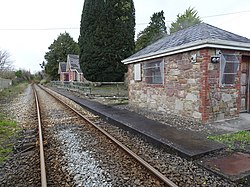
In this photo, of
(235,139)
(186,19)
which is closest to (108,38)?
(235,139)

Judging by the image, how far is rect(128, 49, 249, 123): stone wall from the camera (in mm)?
6148

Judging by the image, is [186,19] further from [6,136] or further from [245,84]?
[6,136]

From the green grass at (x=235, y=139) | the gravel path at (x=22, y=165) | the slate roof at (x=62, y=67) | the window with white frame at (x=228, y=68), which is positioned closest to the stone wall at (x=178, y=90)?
the window with white frame at (x=228, y=68)

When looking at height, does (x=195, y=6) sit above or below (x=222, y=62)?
above

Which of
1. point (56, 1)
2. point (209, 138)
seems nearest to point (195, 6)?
point (56, 1)

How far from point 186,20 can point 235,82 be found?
129 feet

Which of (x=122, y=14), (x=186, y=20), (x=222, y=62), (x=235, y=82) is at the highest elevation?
(x=186, y=20)

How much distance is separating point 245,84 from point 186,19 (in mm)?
39104

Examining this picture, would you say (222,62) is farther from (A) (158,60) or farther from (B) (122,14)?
(B) (122,14)

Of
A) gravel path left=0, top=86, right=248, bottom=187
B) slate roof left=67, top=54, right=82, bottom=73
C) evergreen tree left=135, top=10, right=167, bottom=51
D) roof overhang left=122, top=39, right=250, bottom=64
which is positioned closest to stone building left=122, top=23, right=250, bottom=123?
roof overhang left=122, top=39, right=250, bottom=64

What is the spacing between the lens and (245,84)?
743 cm

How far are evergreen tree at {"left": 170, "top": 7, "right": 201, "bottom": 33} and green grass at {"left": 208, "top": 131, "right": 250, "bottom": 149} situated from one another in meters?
39.3

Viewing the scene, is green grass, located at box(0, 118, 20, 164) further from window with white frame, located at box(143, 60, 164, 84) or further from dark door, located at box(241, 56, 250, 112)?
dark door, located at box(241, 56, 250, 112)

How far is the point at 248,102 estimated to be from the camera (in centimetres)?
754
